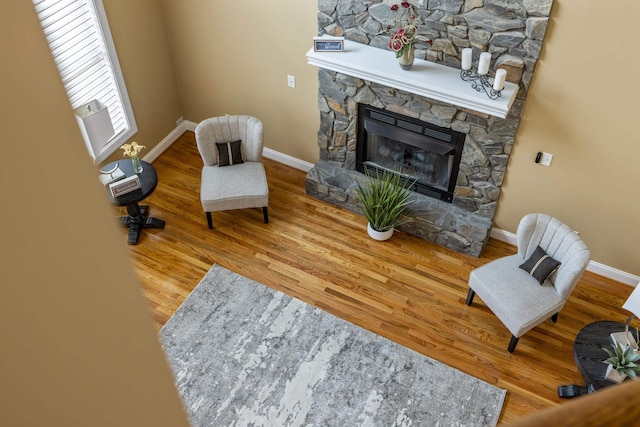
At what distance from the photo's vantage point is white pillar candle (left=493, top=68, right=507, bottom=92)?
3.79m

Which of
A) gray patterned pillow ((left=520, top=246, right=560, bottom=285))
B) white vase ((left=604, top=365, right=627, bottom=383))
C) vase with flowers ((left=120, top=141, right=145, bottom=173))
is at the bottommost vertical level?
white vase ((left=604, top=365, right=627, bottom=383))

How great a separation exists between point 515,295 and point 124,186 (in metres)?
3.07

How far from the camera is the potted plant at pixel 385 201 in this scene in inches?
185

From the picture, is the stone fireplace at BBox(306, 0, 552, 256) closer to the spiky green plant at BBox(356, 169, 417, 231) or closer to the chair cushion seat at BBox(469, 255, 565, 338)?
the spiky green plant at BBox(356, 169, 417, 231)

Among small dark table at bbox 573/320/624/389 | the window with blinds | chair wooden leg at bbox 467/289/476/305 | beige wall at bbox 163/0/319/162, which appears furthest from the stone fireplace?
the window with blinds

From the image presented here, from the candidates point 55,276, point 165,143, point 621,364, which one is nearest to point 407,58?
point 621,364

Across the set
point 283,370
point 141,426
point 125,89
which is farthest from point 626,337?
point 125,89

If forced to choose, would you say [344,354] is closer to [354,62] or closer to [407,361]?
[407,361]

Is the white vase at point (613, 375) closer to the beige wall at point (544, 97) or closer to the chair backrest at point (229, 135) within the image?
the beige wall at point (544, 97)

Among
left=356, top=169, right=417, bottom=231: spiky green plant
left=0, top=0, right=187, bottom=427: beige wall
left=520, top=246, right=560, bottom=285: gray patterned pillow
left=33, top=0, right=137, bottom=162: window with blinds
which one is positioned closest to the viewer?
left=0, top=0, right=187, bottom=427: beige wall

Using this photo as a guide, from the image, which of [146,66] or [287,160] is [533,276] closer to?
[287,160]

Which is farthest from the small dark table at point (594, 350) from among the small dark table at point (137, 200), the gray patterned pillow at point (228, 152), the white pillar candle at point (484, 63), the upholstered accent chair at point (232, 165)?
the small dark table at point (137, 200)

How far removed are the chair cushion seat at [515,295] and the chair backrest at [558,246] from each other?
3.7 inches

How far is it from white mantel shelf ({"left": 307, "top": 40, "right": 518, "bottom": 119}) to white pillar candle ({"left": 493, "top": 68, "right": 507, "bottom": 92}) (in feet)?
0.23
